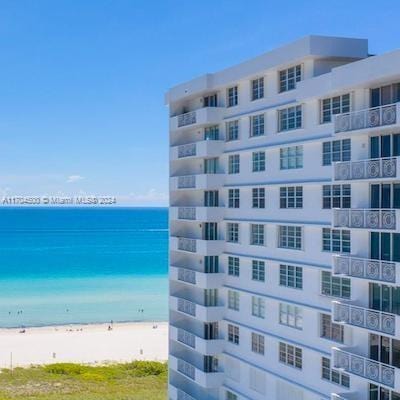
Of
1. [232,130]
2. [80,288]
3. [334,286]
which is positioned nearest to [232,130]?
[232,130]

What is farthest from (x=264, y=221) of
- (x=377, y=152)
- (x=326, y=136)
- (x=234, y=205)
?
(x=377, y=152)

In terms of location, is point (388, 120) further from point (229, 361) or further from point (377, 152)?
point (229, 361)

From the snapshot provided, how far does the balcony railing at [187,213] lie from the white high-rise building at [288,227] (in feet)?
0.19

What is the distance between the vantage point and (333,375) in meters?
30.2

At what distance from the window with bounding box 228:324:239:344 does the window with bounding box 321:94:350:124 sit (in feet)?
42.3

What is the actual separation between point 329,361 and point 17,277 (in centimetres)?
12925

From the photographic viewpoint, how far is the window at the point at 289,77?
31875mm

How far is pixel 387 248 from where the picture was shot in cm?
2642

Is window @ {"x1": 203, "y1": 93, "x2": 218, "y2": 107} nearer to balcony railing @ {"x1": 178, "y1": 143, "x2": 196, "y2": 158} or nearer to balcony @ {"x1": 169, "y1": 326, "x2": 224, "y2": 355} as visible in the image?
balcony railing @ {"x1": 178, "y1": 143, "x2": 196, "y2": 158}

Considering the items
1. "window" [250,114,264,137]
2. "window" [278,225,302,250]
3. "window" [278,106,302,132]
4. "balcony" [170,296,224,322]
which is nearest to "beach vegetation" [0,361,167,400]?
"balcony" [170,296,224,322]

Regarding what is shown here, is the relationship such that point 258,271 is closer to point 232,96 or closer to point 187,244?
point 187,244

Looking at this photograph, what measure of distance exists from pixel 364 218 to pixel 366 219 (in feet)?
0.31

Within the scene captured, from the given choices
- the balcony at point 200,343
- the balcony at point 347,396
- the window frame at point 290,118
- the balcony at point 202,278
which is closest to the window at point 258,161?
the window frame at point 290,118

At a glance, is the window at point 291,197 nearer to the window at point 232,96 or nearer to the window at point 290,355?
the window at point 232,96
